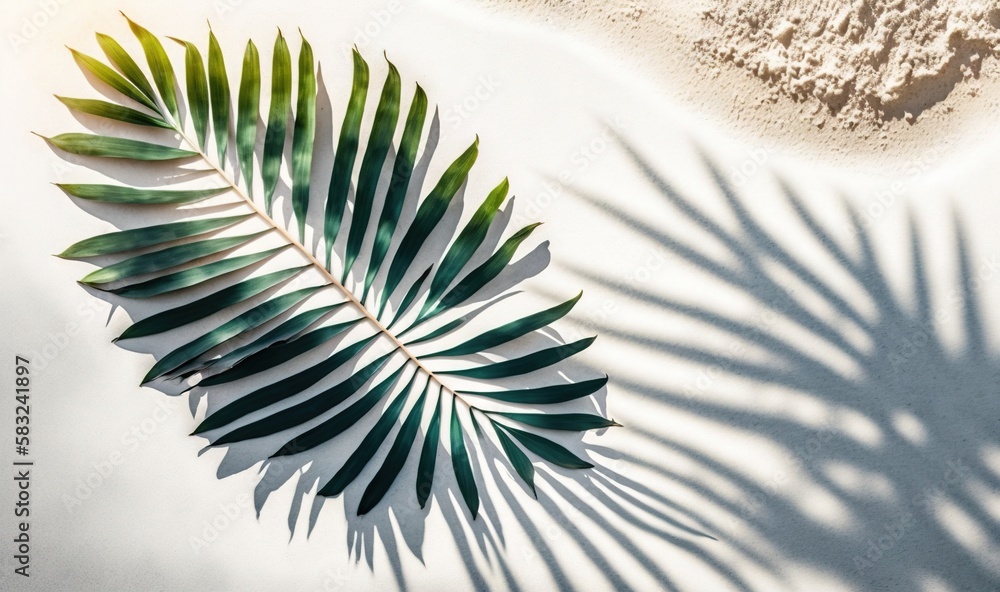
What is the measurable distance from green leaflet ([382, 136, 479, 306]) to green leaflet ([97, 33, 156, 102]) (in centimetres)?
84

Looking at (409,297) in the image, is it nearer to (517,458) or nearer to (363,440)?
(363,440)

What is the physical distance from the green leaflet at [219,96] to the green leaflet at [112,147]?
0.40 feet

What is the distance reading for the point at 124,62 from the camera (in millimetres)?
1720

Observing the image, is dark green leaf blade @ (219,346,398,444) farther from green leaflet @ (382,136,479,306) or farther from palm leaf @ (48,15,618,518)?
green leaflet @ (382,136,479,306)

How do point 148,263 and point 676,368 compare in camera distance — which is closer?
point 148,263

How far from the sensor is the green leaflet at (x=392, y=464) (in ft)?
5.84

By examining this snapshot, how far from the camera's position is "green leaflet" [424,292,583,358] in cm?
178

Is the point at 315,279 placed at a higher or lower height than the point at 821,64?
lower

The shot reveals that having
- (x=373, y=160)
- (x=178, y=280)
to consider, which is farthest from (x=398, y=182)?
(x=178, y=280)

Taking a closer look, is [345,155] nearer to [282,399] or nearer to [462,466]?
[282,399]

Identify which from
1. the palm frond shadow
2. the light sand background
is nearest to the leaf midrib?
the light sand background

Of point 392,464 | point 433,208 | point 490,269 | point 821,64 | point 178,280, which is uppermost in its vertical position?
point 821,64

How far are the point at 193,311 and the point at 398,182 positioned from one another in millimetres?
692

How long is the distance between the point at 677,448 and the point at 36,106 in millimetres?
2135
